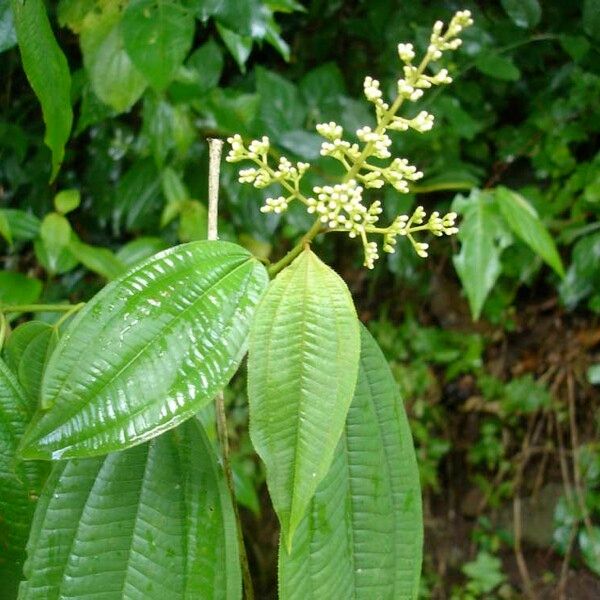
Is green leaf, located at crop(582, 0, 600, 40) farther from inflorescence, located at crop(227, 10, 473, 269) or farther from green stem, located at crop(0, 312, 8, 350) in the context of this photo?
green stem, located at crop(0, 312, 8, 350)

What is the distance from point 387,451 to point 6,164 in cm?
142

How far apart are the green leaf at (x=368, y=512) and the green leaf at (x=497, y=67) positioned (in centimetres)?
121

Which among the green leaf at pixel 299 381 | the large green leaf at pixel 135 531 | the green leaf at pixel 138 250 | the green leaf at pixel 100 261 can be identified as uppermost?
the green leaf at pixel 138 250

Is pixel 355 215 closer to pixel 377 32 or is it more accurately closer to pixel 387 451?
pixel 387 451

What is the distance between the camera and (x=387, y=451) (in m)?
0.56

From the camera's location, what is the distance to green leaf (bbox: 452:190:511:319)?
132cm

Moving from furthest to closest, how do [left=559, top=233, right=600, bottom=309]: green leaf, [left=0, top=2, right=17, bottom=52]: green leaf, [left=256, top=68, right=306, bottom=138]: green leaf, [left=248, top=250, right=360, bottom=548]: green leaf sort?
1. [left=559, top=233, right=600, bottom=309]: green leaf
2. [left=256, top=68, right=306, bottom=138]: green leaf
3. [left=0, top=2, right=17, bottom=52]: green leaf
4. [left=248, top=250, right=360, bottom=548]: green leaf

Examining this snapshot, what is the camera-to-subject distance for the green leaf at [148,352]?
44 cm

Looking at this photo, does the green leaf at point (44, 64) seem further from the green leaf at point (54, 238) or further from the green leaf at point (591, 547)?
the green leaf at point (591, 547)

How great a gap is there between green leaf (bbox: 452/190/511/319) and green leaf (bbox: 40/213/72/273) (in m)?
0.68

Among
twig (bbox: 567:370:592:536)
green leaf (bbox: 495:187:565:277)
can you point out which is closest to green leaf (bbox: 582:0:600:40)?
green leaf (bbox: 495:187:565:277)

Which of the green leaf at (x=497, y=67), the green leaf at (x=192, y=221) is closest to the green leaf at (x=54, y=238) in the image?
the green leaf at (x=192, y=221)

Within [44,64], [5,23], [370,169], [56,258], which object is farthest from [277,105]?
[370,169]

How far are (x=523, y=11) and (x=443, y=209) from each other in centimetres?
67
